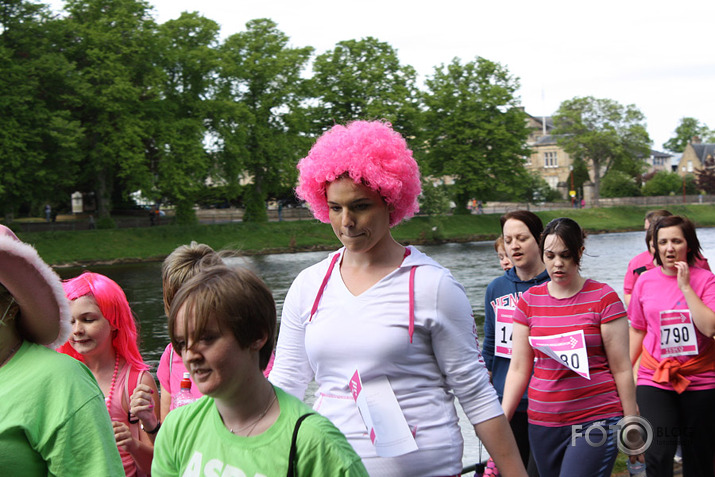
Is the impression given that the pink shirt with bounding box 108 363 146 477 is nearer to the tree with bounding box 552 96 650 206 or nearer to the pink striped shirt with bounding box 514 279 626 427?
the pink striped shirt with bounding box 514 279 626 427

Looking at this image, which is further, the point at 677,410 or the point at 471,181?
the point at 471,181

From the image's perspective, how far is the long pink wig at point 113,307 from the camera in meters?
4.18

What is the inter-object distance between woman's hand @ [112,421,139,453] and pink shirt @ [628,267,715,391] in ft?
11.2

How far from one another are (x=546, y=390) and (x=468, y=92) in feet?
205

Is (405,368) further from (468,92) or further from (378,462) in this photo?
(468,92)

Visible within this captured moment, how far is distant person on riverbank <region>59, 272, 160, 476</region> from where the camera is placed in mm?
3996

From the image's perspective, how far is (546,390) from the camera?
180 inches

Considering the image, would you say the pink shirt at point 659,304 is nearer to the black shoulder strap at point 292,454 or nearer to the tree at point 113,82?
the black shoulder strap at point 292,454

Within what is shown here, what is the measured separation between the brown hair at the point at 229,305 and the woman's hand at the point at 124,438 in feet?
5.15

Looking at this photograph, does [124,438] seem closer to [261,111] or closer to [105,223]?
[105,223]

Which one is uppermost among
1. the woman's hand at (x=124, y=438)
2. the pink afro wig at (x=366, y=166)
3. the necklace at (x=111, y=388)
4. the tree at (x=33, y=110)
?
the tree at (x=33, y=110)

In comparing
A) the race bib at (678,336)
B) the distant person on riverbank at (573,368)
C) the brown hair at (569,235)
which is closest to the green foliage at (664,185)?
the race bib at (678,336)

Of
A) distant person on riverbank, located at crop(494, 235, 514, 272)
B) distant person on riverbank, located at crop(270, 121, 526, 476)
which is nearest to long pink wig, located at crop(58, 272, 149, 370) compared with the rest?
distant person on riverbank, located at crop(270, 121, 526, 476)

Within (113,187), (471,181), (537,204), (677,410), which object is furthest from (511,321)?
(537,204)
